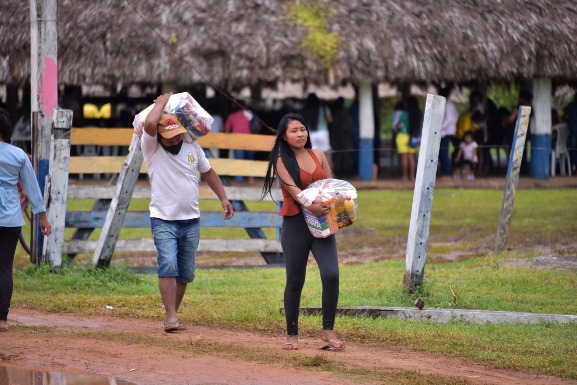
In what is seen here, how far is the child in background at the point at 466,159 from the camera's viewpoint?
75.7 feet

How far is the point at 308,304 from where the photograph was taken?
33.8ft

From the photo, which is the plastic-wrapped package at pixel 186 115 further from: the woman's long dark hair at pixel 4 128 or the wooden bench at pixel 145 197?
the wooden bench at pixel 145 197

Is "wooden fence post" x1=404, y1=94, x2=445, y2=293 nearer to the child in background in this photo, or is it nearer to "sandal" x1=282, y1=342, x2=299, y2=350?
"sandal" x1=282, y1=342, x2=299, y2=350

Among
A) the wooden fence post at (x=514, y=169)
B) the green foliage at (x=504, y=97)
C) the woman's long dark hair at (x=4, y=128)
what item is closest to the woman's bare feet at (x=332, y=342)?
the woman's long dark hair at (x=4, y=128)

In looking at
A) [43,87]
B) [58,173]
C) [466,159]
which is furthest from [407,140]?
[58,173]

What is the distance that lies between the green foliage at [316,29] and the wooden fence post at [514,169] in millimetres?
9048

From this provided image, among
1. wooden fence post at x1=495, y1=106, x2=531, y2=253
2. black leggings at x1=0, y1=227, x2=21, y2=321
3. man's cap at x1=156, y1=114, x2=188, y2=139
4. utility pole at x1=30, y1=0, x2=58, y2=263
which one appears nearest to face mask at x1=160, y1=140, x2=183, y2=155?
man's cap at x1=156, y1=114, x2=188, y2=139

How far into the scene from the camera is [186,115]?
8.80 meters

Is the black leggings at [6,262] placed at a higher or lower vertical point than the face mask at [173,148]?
lower

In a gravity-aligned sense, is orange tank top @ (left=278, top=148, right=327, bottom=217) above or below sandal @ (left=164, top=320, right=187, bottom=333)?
above

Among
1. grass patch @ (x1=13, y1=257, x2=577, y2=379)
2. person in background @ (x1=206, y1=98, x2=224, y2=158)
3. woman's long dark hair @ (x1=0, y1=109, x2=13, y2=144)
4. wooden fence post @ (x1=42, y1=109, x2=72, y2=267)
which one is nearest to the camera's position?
grass patch @ (x1=13, y1=257, x2=577, y2=379)

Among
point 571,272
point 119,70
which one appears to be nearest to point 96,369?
point 571,272

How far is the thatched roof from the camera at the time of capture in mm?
22172

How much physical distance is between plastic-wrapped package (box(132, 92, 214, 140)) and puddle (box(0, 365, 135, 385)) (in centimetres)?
241
